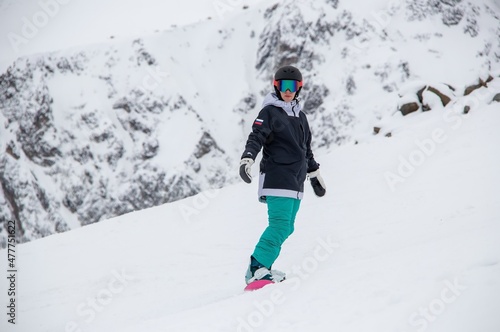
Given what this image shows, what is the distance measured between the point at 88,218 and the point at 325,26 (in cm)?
4616

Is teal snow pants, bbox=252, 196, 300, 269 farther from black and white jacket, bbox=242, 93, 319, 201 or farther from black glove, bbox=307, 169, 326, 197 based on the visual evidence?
black glove, bbox=307, 169, 326, 197

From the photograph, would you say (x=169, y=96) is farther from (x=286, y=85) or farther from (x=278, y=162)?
(x=278, y=162)

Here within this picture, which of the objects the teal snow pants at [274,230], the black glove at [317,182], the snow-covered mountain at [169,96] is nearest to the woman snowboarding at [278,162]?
the teal snow pants at [274,230]

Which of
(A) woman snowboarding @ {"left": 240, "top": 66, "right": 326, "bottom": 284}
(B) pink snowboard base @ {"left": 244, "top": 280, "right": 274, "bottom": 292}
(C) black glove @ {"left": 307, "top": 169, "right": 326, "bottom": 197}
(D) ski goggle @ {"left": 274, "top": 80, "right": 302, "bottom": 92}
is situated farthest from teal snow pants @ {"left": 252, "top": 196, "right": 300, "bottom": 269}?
(D) ski goggle @ {"left": 274, "top": 80, "right": 302, "bottom": 92}

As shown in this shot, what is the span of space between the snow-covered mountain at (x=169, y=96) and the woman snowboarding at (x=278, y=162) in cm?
4979

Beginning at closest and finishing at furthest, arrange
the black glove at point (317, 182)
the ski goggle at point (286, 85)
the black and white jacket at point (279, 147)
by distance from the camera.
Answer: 1. the black and white jacket at point (279, 147)
2. the ski goggle at point (286, 85)
3. the black glove at point (317, 182)

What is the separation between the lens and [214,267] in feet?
18.0

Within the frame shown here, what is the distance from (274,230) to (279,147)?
797 mm

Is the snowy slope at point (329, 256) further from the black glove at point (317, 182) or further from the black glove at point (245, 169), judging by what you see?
the black glove at point (245, 169)

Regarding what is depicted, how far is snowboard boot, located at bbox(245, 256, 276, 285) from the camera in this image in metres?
3.70

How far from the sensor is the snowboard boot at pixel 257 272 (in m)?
3.70

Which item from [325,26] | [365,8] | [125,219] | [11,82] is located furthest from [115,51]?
[125,219]

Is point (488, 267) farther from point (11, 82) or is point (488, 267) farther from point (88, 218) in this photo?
point (11, 82)

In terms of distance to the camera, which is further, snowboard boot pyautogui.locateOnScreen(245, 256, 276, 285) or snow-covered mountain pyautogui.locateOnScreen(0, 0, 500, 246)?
snow-covered mountain pyautogui.locateOnScreen(0, 0, 500, 246)
